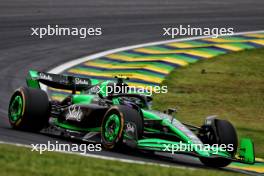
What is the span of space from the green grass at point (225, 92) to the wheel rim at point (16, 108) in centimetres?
427

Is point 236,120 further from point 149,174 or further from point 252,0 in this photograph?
point 252,0

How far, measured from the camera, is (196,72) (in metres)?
22.8

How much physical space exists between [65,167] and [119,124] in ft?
9.31

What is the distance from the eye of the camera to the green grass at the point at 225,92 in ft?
59.5

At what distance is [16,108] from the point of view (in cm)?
1533

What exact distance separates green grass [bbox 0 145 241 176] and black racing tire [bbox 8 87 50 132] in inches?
115

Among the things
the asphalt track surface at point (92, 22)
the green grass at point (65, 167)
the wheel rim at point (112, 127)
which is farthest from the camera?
the asphalt track surface at point (92, 22)

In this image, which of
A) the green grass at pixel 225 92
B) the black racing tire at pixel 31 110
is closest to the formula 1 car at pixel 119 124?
the black racing tire at pixel 31 110

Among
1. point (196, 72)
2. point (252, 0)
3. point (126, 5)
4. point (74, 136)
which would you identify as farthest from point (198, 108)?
point (252, 0)

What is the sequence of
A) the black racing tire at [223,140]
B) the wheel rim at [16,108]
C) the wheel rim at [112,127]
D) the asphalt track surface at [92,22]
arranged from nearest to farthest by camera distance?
the wheel rim at [112,127], the black racing tire at [223,140], the wheel rim at [16,108], the asphalt track surface at [92,22]

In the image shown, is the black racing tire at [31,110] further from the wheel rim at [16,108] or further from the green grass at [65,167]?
the green grass at [65,167]

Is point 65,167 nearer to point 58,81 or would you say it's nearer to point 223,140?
point 223,140

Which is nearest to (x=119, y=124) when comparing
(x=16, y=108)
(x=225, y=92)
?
(x=16, y=108)

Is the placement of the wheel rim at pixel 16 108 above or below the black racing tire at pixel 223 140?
above
